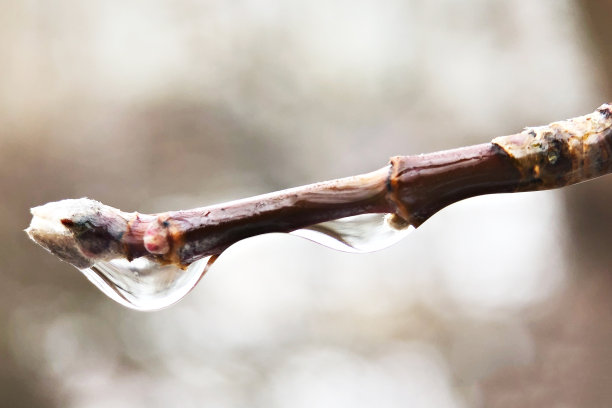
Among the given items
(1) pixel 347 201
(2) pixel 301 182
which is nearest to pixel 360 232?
(1) pixel 347 201

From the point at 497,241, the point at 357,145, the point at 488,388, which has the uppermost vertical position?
the point at 357,145

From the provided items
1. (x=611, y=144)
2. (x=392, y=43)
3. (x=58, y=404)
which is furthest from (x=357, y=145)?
(x=611, y=144)

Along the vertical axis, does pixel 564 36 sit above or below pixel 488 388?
above

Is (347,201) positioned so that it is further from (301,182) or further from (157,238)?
(301,182)

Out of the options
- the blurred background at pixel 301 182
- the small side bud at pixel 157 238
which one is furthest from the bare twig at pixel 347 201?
the blurred background at pixel 301 182

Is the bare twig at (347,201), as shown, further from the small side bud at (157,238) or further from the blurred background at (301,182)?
the blurred background at (301,182)

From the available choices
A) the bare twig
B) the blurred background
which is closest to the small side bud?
the bare twig

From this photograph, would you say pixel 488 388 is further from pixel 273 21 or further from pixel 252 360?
pixel 273 21
